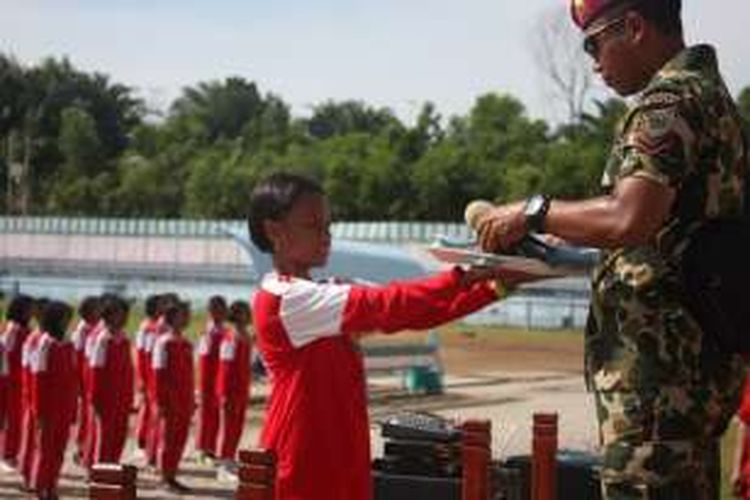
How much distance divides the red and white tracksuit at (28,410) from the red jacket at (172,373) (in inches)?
43.6

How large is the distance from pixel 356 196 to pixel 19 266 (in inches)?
604

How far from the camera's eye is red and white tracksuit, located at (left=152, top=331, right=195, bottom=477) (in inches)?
483

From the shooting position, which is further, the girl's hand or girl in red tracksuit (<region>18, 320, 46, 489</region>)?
girl in red tracksuit (<region>18, 320, 46, 489</region>)

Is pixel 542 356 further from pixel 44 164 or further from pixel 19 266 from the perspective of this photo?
pixel 44 164

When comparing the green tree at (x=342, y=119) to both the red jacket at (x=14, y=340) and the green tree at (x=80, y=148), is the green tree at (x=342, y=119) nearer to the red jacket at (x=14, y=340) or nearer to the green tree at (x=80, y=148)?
the green tree at (x=80, y=148)

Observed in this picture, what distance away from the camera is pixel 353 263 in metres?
19.5

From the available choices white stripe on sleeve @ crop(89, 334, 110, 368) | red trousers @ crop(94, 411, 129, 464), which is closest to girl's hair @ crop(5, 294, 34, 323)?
white stripe on sleeve @ crop(89, 334, 110, 368)

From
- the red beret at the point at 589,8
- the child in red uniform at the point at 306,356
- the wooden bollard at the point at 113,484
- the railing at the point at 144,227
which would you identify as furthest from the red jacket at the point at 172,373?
the railing at the point at 144,227

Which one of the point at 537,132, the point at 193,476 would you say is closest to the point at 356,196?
the point at 537,132

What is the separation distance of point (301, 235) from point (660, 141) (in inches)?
53.8

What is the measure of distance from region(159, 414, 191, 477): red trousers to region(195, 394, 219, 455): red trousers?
100 cm

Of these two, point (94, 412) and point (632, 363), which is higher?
point (632, 363)

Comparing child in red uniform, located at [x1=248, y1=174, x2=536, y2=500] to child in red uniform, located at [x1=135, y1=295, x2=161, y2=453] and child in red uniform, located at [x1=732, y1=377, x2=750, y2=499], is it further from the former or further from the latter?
child in red uniform, located at [x1=135, y1=295, x2=161, y2=453]

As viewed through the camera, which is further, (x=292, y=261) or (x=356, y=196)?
(x=356, y=196)
